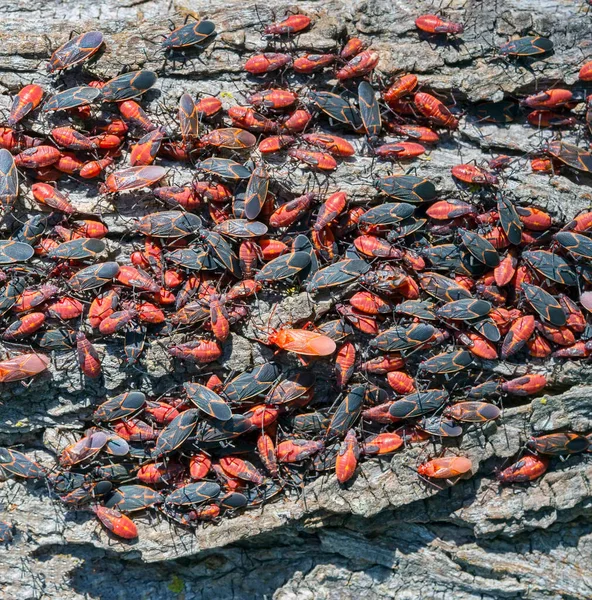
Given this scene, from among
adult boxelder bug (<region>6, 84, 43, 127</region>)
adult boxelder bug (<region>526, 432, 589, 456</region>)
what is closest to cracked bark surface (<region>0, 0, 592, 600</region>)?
adult boxelder bug (<region>526, 432, 589, 456</region>)

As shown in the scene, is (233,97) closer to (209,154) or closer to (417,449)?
(209,154)

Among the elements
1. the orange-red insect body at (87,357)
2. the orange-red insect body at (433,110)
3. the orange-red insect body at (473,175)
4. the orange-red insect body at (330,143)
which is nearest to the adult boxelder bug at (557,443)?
the orange-red insect body at (473,175)

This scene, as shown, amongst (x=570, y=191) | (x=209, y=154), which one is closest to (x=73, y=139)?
(x=209, y=154)

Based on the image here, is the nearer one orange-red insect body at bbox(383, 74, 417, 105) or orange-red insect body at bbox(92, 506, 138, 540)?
orange-red insect body at bbox(92, 506, 138, 540)

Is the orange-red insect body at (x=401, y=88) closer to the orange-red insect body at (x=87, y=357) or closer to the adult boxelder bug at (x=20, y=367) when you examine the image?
the orange-red insect body at (x=87, y=357)

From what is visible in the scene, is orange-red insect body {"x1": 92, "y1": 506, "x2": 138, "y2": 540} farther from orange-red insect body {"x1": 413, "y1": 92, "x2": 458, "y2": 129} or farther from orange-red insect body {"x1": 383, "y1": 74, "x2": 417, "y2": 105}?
orange-red insect body {"x1": 413, "y1": 92, "x2": 458, "y2": 129}

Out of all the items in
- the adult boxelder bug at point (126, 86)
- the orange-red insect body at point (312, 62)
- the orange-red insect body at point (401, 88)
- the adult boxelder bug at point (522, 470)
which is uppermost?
the orange-red insect body at point (312, 62)
